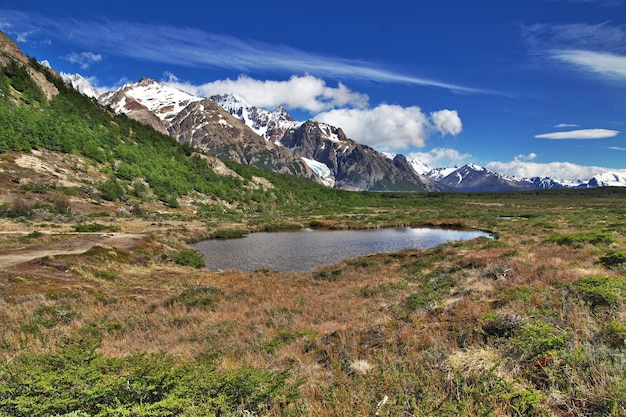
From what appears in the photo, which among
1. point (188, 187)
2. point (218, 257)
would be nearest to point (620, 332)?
point (218, 257)

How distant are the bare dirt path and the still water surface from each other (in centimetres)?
824

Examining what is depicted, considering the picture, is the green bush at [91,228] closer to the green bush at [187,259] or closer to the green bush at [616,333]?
the green bush at [187,259]

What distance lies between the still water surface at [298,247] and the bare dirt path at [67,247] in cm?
824

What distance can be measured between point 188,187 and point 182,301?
72847 millimetres

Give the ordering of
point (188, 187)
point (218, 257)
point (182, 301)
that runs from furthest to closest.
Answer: point (188, 187)
point (218, 257)
point (182, 301)

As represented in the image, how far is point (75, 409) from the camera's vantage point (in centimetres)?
497

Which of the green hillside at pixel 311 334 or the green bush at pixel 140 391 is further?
the green hillside at pixel 311 334

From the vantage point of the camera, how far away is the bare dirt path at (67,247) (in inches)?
846

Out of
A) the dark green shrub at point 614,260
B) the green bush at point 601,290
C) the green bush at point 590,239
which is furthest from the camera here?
the green bush at point 590,239

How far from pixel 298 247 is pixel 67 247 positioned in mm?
25078

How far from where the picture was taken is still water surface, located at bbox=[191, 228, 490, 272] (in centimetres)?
3378

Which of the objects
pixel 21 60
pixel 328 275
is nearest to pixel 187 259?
pixel 328 275

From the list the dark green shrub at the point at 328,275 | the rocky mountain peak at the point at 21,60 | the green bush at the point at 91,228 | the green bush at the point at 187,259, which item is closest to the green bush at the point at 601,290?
the dark green shrub at the point at 328,275

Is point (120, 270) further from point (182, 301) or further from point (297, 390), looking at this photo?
point (297, 390)
